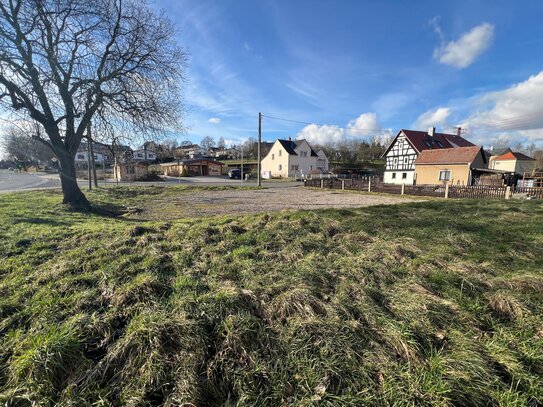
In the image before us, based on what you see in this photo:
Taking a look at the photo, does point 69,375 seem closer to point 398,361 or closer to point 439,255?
point 398,361

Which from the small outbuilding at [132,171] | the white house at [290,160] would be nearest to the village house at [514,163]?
the white house at [290,160]

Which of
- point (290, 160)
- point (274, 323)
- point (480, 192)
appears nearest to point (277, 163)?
point (290, 160)

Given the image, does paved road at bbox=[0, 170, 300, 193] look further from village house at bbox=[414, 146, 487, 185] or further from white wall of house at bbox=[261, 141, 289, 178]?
village house at bbox=[414, 146, 487, 185]

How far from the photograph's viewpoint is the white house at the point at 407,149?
33406mm

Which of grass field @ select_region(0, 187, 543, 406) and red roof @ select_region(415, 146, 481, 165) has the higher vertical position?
red roof @ select_region(415, 146, 481, 165)

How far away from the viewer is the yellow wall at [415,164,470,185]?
2624 centimetres

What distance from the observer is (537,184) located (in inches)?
891

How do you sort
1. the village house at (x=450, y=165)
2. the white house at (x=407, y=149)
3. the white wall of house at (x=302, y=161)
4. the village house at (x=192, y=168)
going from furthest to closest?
the village house at (x=192, y=168) < the white wall of house at (x=302, y=161) < the white house at (x=407, y=149) < the village house at (x=450, y=165)

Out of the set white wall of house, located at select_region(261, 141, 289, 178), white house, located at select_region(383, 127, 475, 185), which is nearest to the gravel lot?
white house, located at select_region(383, 127, 475, 185)

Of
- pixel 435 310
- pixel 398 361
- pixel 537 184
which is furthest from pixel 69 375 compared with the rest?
pixel 537 184

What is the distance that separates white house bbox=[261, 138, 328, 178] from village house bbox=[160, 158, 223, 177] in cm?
1078

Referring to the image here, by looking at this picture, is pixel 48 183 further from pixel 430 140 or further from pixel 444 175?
pixel 430 140

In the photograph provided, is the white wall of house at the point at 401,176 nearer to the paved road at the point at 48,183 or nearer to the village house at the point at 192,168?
the paved road at the point at 48,183

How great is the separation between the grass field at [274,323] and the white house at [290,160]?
4268cm
